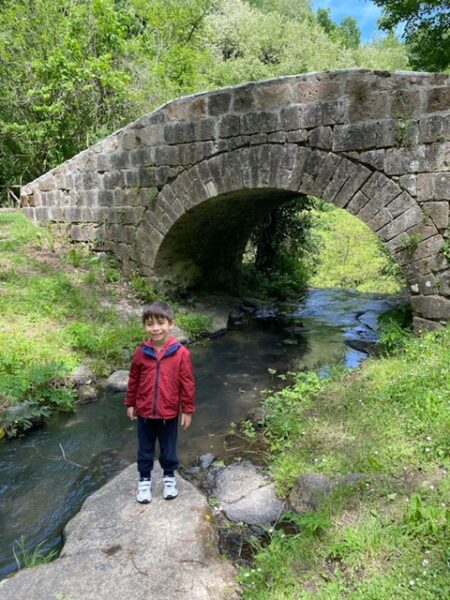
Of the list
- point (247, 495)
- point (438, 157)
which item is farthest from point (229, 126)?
point (247, 495)

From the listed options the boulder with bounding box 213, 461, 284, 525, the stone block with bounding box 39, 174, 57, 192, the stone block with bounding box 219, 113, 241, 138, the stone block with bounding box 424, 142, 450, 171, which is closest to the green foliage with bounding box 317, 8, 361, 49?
the stone block with bounding box 39, 174, 57, 192

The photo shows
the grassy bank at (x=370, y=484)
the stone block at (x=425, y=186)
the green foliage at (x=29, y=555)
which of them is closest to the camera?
the grassy bank at (x=370, y=484)

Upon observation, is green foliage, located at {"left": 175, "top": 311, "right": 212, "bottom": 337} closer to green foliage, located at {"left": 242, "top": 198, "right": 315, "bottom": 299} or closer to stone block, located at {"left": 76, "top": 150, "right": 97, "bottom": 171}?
green foliage, located at {"left": 242, "top": 198, "right": 315, "bottom": 299}

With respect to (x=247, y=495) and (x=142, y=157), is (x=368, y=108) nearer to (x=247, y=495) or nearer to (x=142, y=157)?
(x=142, y=157)

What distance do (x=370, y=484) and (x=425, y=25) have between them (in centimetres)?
1040

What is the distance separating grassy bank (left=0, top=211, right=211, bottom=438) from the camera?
5.38m

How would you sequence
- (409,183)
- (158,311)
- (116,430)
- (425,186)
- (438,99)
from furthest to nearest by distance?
(409,183)
(425,186)
(438,99)
(116,430)
(158,311)

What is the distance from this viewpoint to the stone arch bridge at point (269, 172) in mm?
5461

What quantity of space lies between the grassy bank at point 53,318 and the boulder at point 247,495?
2.21 metres

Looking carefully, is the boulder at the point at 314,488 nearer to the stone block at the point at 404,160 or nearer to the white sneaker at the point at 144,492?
the white sneaker at the point at 144,492

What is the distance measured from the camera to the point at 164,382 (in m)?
3.21

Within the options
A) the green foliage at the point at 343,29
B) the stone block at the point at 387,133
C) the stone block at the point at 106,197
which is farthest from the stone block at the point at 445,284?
the green foliage at the point at 343,29

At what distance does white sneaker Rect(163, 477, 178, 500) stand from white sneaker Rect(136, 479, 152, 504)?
108 mm

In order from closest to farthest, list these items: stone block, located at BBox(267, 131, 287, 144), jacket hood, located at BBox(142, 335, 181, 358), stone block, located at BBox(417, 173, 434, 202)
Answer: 1. jacket hood, located at BBox(142, 335, 181, 358)
2. stone block, located at BBox(417, 173, 434, 202)
3. stone block, located at BBox(267, 131, 287, 144)
